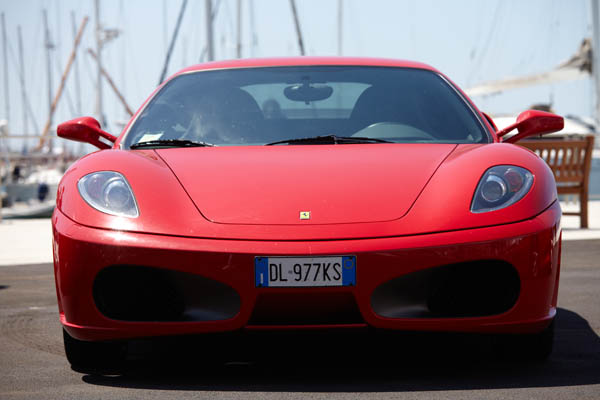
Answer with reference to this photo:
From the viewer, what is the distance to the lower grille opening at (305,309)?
2.99 meters

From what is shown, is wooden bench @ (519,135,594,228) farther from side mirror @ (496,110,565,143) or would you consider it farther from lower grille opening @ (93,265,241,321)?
lower grille opening @ (93,265,241,321)

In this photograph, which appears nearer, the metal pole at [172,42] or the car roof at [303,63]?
the car roof at [303,63]

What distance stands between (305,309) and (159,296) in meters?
0.49

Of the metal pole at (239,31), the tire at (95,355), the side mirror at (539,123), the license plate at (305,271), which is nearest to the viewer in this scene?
the license plate at (305,271)

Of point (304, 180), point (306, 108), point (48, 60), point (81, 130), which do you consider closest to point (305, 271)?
point (304, 180)

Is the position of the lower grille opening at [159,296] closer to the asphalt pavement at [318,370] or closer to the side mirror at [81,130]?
the asphalt pavement at [318,370]

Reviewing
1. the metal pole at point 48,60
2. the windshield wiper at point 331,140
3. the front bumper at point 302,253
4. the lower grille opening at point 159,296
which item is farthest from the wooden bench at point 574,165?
the metal pole at point 48,60

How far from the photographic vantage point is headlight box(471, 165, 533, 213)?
10.5 ft

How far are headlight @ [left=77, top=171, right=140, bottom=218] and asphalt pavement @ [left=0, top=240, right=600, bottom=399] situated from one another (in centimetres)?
51

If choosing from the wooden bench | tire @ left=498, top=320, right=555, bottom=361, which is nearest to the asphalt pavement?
tire @ left=498, top=320, right=555, bottom=361

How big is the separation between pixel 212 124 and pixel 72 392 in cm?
141

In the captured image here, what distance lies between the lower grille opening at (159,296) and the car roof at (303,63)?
1714 mm

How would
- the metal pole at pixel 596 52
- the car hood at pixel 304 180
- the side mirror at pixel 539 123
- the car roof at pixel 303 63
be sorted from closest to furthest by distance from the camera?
the car hood at pixel 304 180
the side mirror at pixel 539 123
the car roof at pixel 303 63
the metal pole at pixel 596 52

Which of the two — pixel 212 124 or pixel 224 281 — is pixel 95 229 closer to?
pixel 224 281
